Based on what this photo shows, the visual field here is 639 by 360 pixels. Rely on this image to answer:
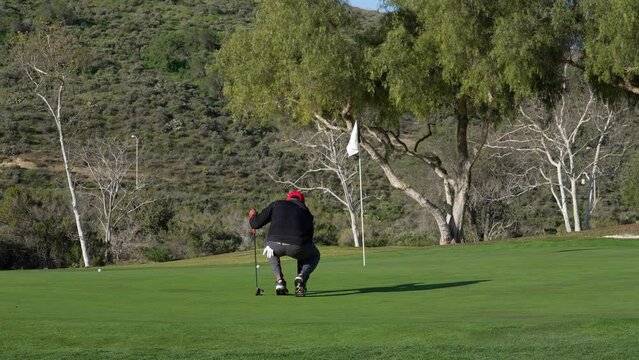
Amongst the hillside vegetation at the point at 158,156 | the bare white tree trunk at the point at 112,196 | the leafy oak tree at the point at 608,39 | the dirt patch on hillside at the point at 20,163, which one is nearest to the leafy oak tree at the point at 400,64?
the leafy oak tree at the point at 608,39

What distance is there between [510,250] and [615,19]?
412 inches

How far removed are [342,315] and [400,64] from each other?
23067 millimetres

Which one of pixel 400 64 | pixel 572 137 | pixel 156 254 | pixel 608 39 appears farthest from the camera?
pixel 572 137

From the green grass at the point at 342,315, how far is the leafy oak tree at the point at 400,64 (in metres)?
14.3

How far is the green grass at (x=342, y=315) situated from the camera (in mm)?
8695

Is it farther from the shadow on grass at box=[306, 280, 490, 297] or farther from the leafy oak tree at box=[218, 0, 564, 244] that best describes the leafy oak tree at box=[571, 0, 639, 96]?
the shadow on grass at box=[306, 280, 490, 297]

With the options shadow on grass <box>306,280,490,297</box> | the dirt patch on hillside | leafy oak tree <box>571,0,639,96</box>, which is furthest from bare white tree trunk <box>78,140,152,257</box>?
shadow on grass <box>306,280,490,297</box>

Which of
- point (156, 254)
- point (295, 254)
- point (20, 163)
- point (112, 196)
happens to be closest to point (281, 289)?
point (295, 254)

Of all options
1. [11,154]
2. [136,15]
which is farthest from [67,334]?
[136,15]

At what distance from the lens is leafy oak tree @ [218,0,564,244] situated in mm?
32844

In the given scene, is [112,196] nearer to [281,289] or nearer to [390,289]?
[390,289]

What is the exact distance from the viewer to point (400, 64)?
3375 centimetres

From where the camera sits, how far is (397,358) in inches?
328

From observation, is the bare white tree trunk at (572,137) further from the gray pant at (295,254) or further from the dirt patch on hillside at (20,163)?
the gray pant at (295,254)
